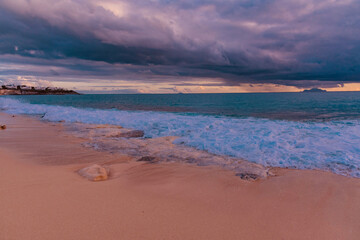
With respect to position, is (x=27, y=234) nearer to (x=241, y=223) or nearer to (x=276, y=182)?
(x=241, y=223)

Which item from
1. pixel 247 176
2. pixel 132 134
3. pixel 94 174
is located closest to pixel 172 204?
pixel 94 174

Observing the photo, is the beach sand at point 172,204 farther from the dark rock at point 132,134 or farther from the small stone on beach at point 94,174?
the dark rock at point 132,134

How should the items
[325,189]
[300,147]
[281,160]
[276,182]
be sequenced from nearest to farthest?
[325,189], [276,182], [281,160], [300,147]

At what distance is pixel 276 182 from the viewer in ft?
15.2

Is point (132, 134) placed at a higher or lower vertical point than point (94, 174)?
lower

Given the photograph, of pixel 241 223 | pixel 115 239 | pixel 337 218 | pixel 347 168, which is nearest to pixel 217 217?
pixel 241 223

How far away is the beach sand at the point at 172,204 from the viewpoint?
278 cm

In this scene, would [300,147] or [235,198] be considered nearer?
[235,198]

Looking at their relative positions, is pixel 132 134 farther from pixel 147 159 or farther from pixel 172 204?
pixel 172 204

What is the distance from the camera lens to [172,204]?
11.5 ft

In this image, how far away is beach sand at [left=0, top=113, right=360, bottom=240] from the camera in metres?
2.78

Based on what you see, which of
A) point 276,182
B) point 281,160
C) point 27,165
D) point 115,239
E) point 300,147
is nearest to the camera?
point 115,239

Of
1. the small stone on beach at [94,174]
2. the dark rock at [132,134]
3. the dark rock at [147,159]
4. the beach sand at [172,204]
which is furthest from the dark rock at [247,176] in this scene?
the dark rock at [132,134]

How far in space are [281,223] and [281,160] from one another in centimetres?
356
